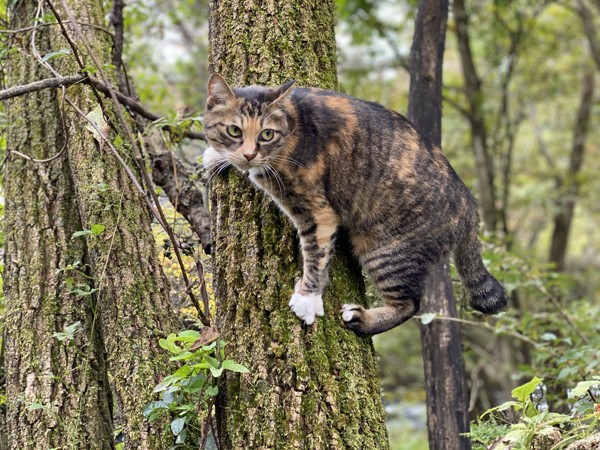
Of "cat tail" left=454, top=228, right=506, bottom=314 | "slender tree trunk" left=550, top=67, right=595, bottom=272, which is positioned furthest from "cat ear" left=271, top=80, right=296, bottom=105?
"slender tree trunk" left=550, top=67, right=595, bottom=272

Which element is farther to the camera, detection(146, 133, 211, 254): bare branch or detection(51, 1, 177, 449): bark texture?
detection(146, 133, 211, 254): bare branch

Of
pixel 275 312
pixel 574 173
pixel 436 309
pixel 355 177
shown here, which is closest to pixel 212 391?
pixel 275 312

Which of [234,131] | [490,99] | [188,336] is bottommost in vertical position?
[188,336]

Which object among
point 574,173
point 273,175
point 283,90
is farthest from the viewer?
point 574,173

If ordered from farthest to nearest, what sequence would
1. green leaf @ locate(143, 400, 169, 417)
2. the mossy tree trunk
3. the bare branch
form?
the bare branch → the mossy tree trunk → green leaf @ locate(143, 400, 169, 417)

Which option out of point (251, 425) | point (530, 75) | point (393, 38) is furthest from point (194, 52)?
point (251, 425)

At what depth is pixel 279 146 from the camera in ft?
10.6

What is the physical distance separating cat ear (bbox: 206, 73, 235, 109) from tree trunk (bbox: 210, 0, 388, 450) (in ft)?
0.53

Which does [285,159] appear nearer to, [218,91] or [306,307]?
[218,91]

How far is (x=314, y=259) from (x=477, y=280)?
121cm

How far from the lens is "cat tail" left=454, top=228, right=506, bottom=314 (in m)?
3.64

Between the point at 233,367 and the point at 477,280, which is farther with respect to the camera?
the point at 477,280

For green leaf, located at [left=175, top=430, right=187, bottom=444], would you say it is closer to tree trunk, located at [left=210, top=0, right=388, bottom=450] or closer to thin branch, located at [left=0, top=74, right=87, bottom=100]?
tree trunk, located at [left=210, top=0, right=388, bottom=450]

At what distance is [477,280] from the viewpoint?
3.69 metres
